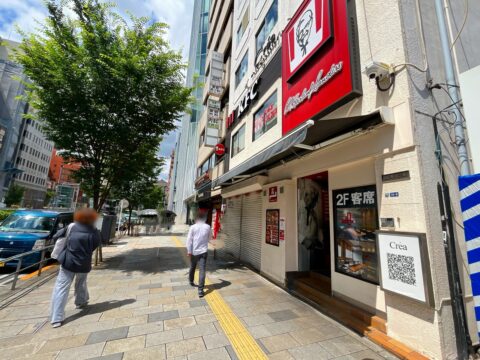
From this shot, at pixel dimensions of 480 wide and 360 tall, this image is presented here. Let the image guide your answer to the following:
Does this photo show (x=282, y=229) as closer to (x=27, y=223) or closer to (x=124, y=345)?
(x=124, y=345)

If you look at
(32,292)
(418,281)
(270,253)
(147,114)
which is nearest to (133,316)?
(32,292)

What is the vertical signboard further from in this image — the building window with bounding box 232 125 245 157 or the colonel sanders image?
the colonel sanders image

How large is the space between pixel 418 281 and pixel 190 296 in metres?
4.71

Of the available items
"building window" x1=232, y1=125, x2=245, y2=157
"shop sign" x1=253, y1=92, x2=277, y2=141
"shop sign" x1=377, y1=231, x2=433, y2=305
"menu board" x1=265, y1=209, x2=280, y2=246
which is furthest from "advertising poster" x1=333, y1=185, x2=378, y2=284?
"building window" x1=232, y1=125, x2=245, y2=157

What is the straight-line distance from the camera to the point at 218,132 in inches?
610

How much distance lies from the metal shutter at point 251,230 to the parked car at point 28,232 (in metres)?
7.28

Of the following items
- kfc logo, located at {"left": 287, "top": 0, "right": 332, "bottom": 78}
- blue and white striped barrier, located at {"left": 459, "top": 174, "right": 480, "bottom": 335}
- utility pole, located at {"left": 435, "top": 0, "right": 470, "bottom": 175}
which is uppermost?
kfc logo, located at {"left": 287, "top": 0, "right": 332, "bottom": 78}

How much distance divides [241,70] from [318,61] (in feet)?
27.1

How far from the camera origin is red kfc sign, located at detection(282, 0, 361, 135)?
4.65 m

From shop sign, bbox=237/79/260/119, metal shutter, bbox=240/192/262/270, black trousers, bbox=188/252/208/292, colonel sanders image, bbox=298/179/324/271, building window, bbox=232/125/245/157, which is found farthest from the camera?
building window, bbox=232/125/245/157

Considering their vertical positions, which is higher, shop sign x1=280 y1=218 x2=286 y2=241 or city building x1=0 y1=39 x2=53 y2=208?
city building x1=0 y1=39 x2=53 y2=208

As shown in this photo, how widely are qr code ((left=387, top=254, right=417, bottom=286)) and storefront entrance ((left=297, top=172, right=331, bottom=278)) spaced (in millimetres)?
2968

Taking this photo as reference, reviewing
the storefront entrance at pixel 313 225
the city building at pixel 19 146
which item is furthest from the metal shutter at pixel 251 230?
the city building at pixel 19 146

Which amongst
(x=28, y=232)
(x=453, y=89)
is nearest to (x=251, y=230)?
(x=453, y=89)
